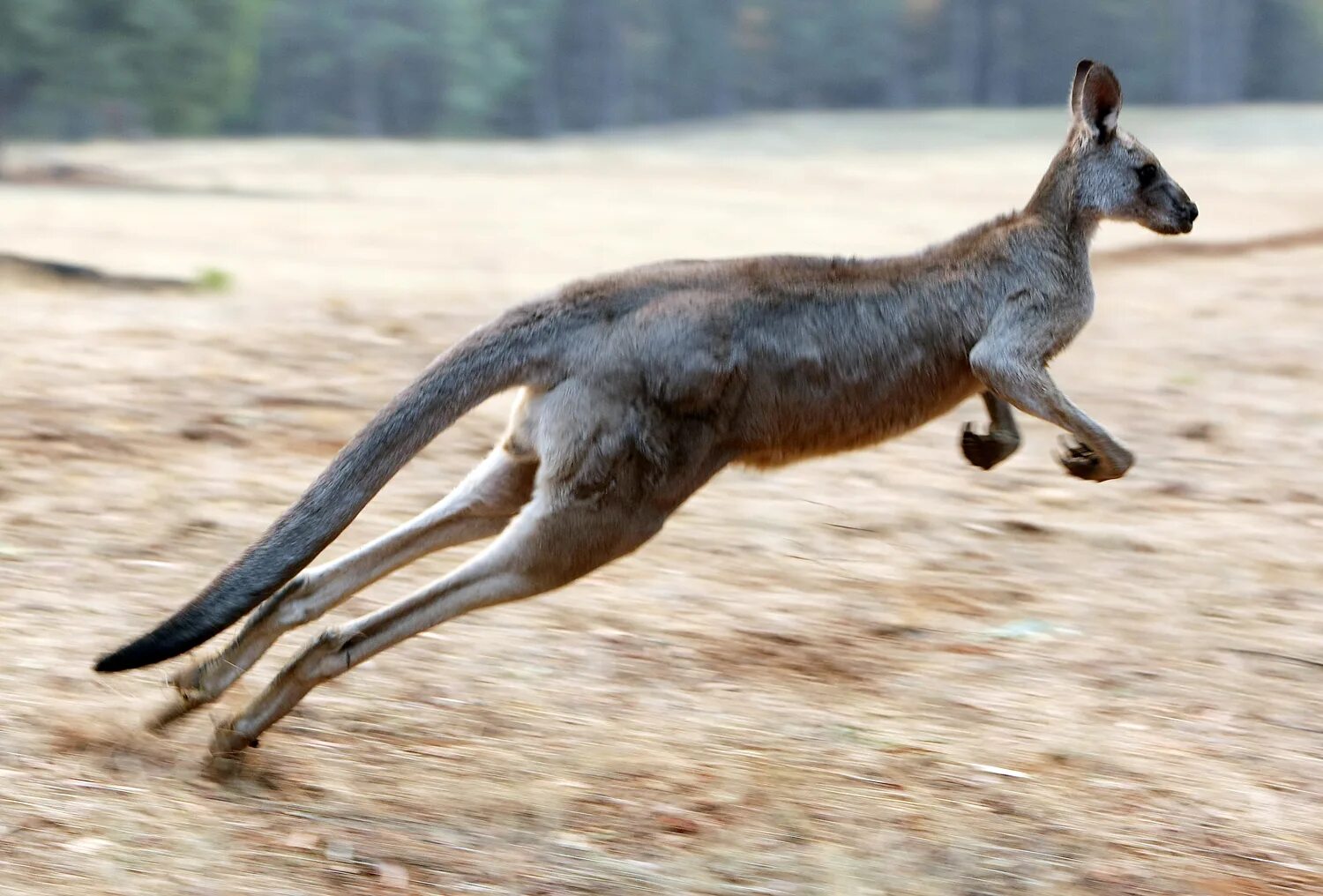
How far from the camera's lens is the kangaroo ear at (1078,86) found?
15.8 feet

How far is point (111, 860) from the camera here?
349cm

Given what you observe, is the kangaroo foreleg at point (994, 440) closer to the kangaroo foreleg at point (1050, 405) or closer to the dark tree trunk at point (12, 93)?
the kangaroo foreleg at point (1050, 405)

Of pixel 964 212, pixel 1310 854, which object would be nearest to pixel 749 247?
pixel 964 212

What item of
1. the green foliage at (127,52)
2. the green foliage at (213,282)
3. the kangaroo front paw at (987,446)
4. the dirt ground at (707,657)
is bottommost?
the dirt ground at (707,657)

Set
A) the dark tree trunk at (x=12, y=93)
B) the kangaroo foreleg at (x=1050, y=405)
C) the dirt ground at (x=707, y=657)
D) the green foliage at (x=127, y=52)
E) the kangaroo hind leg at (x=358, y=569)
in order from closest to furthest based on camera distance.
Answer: the dirt ground at (x=707, y=657), the kangaroo hind leg at (x=358, y=569), the kangaroo foreleg at (x=1050, y=405), the green foliage at (x=127, y=52), the dark tree trunk at (x=12, y=93)

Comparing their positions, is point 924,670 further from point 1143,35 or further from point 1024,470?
point 1143,35

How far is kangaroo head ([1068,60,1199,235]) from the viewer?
15.4 feet

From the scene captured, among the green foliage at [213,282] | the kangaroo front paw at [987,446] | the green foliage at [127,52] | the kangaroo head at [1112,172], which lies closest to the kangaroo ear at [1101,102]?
the kangaroo head at [1112,172]

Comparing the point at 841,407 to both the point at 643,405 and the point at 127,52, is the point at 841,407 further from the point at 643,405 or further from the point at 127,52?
the point at 127,52

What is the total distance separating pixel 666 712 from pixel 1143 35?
44.3 m

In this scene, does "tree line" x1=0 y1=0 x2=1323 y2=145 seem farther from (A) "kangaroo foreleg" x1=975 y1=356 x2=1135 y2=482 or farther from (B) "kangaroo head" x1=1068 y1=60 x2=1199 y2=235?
(A) "kangaroo foreleg" x1=975 y1=356 x2=1135 y2=482

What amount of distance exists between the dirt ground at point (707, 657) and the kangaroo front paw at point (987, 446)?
737mm

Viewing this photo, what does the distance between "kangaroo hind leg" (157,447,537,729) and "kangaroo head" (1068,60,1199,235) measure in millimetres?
1899

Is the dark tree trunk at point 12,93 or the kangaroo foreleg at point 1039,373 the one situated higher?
the dark tree trunk at point 12,93
